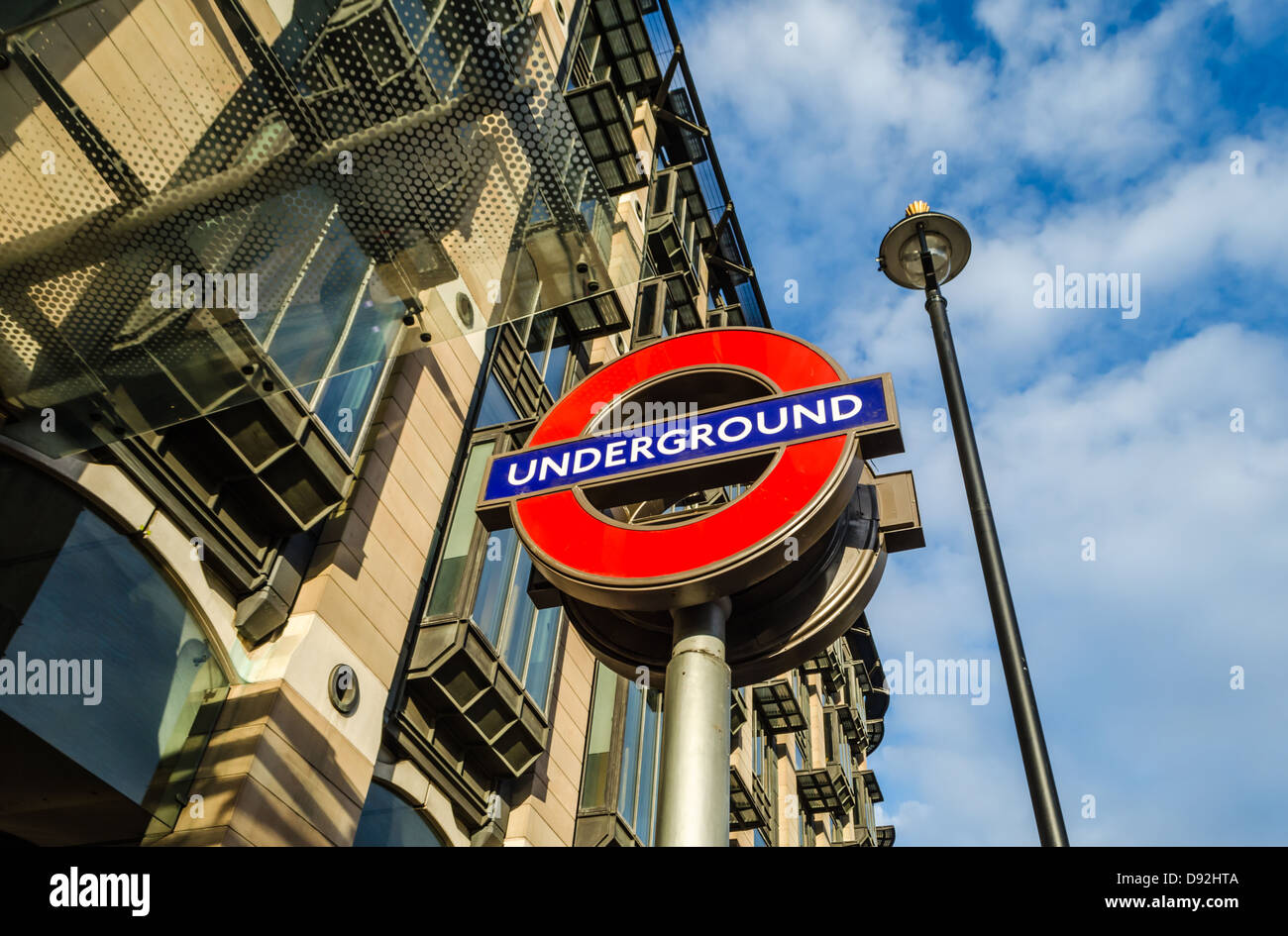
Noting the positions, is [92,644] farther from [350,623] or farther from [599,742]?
[599,742]

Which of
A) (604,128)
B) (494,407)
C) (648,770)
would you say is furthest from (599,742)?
(604,128)

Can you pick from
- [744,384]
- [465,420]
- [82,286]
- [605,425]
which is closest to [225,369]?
[82,286]

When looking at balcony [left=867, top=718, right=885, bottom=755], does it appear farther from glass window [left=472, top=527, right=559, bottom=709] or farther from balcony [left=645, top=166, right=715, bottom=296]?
glass window [left=472, top=527, right=559, bottom=709]

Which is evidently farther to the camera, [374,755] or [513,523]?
[374,755]

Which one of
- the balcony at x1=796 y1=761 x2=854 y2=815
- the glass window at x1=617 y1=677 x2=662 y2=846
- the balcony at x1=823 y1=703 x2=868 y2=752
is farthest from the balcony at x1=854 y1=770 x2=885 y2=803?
the glass window at x1=617 y1=677 x2=662 y2=846

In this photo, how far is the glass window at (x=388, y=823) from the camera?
1032 centimetres

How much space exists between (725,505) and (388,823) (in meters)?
7.13

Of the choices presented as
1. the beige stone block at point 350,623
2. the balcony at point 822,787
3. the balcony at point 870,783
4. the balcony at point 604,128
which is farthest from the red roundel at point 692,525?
the balcony at point 870,783

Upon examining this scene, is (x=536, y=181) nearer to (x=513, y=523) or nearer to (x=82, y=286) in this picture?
(x=513, y=523)

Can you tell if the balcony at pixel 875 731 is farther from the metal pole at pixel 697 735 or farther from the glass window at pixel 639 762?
the metal pole at pixel 697 735

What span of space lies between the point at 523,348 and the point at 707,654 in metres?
11.3

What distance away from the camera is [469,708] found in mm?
11656

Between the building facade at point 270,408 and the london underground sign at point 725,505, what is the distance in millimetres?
659
